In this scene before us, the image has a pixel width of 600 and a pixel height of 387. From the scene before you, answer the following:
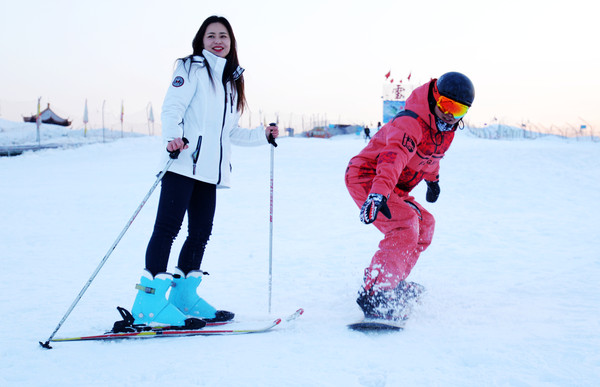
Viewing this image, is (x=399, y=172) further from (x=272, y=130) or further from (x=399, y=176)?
(x=272, y=130)

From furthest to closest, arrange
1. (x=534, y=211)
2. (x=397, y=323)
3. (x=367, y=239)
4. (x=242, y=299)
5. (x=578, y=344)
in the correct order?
(x=534, y=211), (x=367, y=239), (x=242, y=299), (x=397, y=323), (x=578, y=344)

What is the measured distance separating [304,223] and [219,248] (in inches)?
90.4

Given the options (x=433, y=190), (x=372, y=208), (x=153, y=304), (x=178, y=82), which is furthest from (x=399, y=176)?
(x=153, y=304)

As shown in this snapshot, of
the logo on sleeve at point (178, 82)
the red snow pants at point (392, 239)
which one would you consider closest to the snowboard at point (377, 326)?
the red snow pants at point (392, 239)

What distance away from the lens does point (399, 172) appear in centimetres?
301

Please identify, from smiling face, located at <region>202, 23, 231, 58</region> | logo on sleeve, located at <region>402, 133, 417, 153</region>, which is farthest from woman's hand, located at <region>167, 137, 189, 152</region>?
logo on sleeve, located at <region>402, 133, 417, 153</region>

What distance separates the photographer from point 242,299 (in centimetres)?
387

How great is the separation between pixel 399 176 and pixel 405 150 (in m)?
0.29

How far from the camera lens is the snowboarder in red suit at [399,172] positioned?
118 inches

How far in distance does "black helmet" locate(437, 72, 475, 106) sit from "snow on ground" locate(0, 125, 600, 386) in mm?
1520

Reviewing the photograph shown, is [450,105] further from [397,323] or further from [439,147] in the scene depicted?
[397,323]

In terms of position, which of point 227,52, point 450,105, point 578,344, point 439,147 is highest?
point 227,52

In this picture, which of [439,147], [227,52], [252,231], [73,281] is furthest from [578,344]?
[252,231]

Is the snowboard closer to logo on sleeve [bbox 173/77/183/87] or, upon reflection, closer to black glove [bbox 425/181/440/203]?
black glove [bbox 425/181/440/203]
